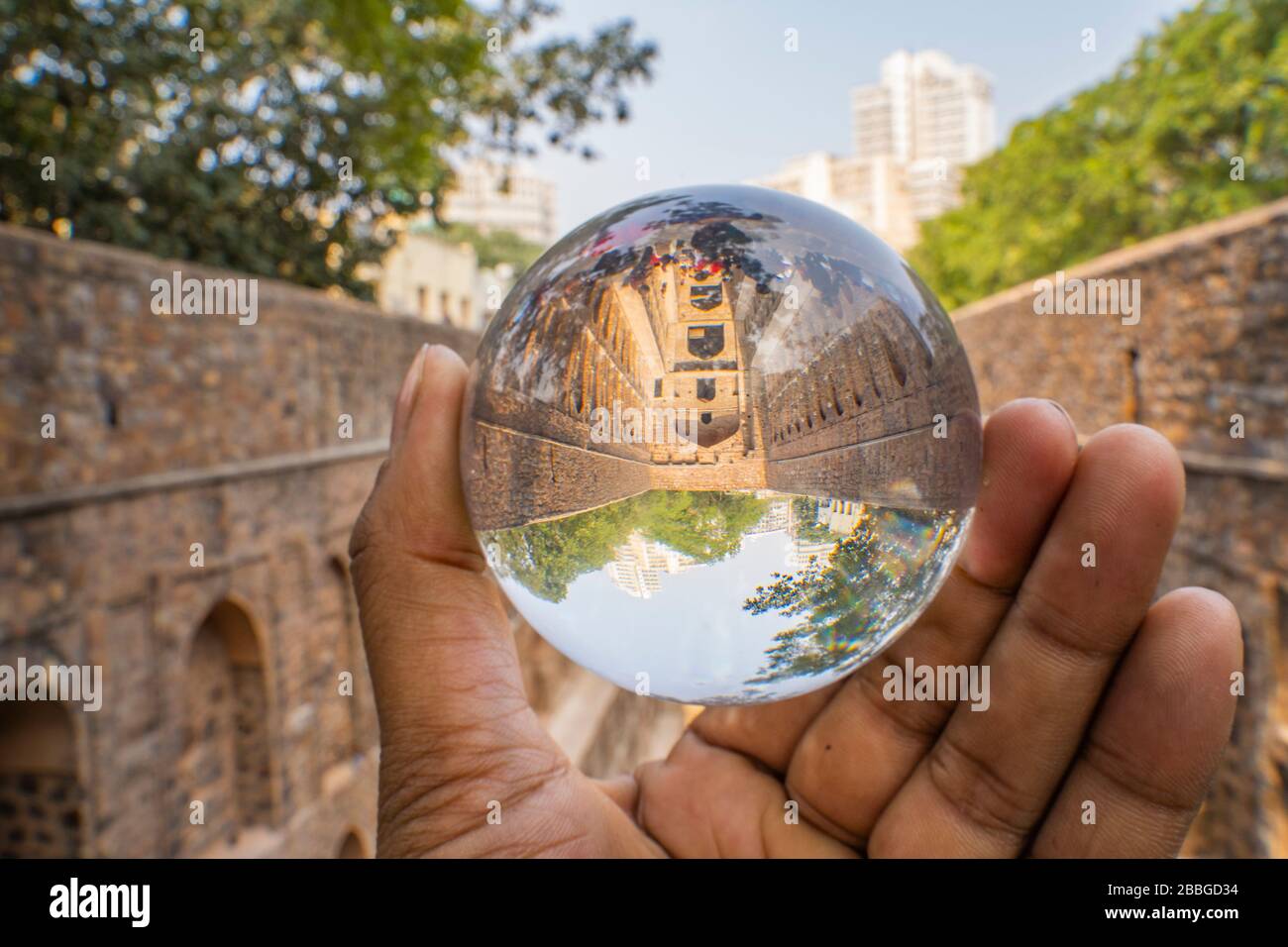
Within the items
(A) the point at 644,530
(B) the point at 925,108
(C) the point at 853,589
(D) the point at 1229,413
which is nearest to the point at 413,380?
(A) the point at 644,530

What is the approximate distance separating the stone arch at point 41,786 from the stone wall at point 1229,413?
19.4 feet

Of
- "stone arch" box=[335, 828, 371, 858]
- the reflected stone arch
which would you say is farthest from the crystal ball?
"stone arch" box=[335, 828, 371, 858]

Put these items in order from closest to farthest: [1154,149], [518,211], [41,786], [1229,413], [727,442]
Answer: [727,442] < [41,786] < [1229,413] < [1154,149] < [518,211]

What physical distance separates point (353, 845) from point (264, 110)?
27.7 ft

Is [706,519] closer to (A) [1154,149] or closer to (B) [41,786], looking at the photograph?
(B) [41,786]

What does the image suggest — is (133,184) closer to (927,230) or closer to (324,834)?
(324,834)

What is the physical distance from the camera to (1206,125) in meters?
14.5

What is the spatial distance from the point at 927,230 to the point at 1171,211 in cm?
1480

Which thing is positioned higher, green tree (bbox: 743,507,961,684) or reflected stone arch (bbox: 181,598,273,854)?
green tree (bbox: 743,507,961,684)

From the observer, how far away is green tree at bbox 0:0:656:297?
7.92 meters

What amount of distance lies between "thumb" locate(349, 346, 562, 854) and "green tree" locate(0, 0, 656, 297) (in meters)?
6.41

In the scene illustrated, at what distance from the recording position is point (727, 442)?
1054 millimetres

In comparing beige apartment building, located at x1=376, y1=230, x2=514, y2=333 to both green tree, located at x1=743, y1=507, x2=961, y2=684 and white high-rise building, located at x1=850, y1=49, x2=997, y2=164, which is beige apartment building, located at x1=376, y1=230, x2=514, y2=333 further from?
white high-rise building, located at x1=850, y1=49, x2=997, y2=164
